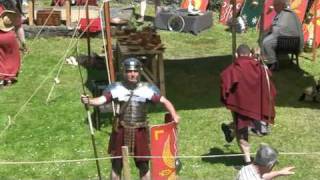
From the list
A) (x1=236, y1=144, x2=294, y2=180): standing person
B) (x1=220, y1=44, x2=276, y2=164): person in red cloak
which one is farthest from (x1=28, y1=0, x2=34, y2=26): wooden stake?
(x1=236, y1=144, x2=294, y2=180): standing person

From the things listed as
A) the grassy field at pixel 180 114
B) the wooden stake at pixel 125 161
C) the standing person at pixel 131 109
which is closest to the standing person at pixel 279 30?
the grassy field at pixel 180 114

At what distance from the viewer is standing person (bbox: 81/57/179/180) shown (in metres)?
7.37

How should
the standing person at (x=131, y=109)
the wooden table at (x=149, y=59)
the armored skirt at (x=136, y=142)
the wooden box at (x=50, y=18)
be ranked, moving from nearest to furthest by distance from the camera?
1. the standing person at (x=131, y=109)
2. the armored skirt at (x=136, y=142)
3. the wooden table at (x=149, y=59)
4. the wooden box at (x=50, y=18)

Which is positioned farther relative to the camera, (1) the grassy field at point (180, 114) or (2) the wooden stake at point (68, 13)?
(2) the wooden stake at point (68, 13)

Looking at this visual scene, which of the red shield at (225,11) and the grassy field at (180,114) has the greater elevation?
the red shield at (225,11)

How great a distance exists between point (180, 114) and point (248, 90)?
275cm

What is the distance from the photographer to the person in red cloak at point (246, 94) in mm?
8336

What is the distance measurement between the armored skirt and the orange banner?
0.31ft

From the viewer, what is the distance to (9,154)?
9406 mm

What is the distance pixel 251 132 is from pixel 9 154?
3526 millimetres

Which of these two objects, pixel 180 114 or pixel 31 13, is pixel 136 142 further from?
pixel 31 13

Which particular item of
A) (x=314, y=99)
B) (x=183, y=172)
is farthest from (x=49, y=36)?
(x=183, y=172)

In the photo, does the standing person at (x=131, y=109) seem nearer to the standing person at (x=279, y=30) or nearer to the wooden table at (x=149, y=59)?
the wooden table at (x=149, y=59)

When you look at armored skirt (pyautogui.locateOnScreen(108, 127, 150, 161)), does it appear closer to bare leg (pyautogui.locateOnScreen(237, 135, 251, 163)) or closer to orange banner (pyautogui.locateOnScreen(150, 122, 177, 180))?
orange banner (pyautogui.locateOnScreen(150, 122, 177, 180))
